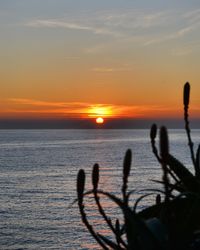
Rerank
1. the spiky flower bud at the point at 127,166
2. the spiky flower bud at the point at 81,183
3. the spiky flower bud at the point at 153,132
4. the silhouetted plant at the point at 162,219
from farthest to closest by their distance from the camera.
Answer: the spiky flower bud at the point at 153,132 < the spiky flower bud at the point at 81,183 < the spiky flower bud at the point at 127,166 < the silhouetted plant at the point at 162,219

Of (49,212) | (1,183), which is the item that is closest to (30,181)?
(1,183)

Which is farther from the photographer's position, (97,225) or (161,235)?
(97,225)

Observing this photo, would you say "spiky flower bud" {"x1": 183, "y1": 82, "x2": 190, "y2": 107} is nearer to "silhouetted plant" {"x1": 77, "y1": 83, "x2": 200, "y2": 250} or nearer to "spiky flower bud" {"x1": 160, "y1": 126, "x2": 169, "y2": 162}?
"silhouetted plant" {"x1": 77, "y1": 83, "x2": 200, "y2": 250}

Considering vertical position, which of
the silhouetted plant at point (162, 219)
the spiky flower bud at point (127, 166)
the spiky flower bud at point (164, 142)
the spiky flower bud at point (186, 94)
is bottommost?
the silhouetted plant at point (162, 219)

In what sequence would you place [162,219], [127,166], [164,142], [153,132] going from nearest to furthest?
[164,142], [127,166], [162,219], [153,132]

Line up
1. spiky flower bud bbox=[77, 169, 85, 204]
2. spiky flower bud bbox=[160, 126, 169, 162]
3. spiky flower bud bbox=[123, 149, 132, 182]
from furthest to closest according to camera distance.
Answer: spiky flower bud bbox=[77, 169, 85, 204] < spiky flower bud bbox=[123, 149, 132, 182] < spiky flower bud bbox=[160, 126, 169, 162]

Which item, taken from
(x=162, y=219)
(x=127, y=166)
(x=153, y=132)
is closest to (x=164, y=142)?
(x=127, y=166)

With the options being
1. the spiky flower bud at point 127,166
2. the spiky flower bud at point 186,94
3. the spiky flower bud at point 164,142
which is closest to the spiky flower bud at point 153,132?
the spiky flower bud at point 186,94

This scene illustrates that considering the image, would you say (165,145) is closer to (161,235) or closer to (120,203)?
(120,203)

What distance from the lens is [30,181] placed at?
201 ft

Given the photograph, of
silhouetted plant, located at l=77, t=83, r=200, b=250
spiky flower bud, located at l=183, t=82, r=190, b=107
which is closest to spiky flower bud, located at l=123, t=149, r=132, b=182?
silhouetted plant, located at l=77, t=83, r=200, b=250

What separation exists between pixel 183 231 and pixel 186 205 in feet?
1.41

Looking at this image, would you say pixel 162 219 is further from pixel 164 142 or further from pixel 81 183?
pixel 164 142

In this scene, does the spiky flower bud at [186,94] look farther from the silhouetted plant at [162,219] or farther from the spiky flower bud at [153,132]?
the spiky flower bud at [153,132]
